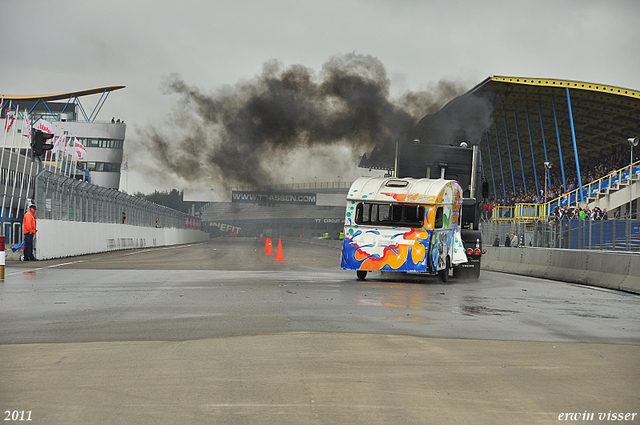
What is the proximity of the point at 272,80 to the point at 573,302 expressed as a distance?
19.8 meters

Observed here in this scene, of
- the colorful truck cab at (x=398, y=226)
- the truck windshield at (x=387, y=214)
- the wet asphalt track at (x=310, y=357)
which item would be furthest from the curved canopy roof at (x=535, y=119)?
the wet asphalt track at (x=310, y=357)

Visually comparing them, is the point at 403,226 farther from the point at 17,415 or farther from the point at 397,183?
the point at 17,415

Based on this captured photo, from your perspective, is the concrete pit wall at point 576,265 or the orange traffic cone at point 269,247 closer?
the concrete pit wall at point 576,265

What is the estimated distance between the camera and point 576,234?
94.3 feet

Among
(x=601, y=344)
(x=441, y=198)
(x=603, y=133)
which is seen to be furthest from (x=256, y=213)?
(x=601, y=344)

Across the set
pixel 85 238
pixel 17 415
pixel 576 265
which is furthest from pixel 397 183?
pixel 85 238

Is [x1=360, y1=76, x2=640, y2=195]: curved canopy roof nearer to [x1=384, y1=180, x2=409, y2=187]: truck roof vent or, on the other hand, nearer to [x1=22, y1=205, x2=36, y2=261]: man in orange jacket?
[x1=384, y1=180, x2=409, y2=187]: truck roof vent

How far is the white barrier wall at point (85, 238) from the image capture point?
29469 millimetres

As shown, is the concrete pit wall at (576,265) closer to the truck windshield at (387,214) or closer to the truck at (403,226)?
the truck at (403,226)

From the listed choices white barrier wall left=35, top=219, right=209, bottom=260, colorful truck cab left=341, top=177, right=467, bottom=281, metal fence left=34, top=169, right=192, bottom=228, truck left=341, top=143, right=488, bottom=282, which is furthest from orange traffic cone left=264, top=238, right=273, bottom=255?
colorful truck cab left=341, top=177, right=467, bottom=281

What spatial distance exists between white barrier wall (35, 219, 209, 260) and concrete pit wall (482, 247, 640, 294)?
17.2m

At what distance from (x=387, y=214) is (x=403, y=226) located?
25.3 inches

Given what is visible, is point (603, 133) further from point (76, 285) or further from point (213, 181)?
point (76, 285)

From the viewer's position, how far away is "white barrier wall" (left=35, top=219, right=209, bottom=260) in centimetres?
2947
